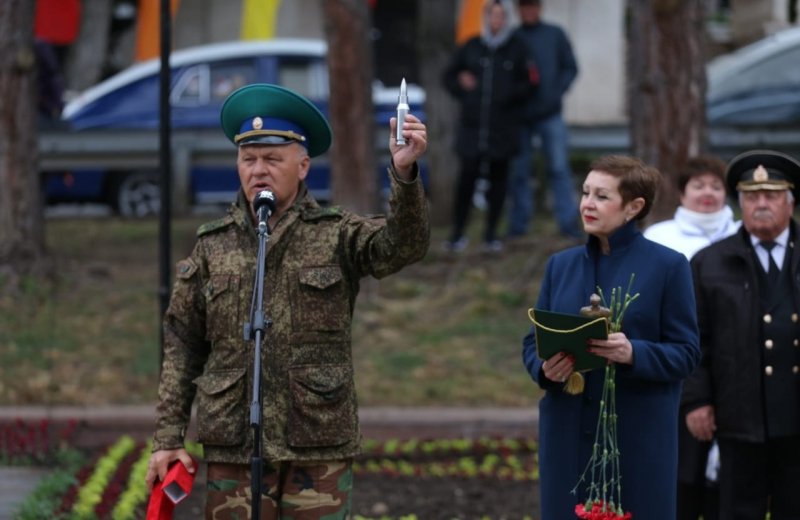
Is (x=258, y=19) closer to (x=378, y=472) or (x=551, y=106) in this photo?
(x=551, y=106)

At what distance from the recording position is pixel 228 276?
5.01 meters

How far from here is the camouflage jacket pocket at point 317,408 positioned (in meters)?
4.91

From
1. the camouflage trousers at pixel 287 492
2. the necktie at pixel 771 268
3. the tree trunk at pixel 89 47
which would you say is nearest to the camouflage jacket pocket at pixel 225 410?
the camouflage trousers at pixel 287 492

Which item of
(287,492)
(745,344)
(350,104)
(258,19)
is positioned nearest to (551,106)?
(350,104)

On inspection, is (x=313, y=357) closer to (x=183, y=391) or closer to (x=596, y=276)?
(x=183, y=391)

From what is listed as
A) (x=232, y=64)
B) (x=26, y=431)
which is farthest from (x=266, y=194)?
(x=232, y=64)

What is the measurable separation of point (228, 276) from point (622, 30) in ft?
75.9

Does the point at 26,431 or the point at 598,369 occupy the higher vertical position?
the point at 598,369

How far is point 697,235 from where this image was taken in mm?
6648

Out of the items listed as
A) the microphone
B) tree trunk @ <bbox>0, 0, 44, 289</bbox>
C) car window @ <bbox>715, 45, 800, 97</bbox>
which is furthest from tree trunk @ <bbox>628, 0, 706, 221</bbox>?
the microphone

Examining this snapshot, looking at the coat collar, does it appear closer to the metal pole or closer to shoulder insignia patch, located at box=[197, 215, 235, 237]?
shoulder insignia patch, located at box=[197, 215, 235, 237]

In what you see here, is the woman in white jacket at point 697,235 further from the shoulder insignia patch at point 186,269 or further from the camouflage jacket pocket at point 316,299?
the shoulder insignia patch at point 186,269

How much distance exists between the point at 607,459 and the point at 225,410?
122 cm

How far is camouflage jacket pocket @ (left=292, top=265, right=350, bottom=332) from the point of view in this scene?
498 centimetres
